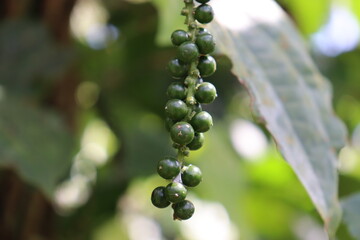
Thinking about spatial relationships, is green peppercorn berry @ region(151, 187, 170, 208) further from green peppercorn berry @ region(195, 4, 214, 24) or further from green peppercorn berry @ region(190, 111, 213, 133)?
green peppercorn berry @ region(195, 4, 214, 24)

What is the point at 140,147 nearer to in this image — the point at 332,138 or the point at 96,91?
the point at 96,91

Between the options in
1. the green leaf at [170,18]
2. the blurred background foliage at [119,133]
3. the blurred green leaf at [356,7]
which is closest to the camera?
the green leaf at [170,18]

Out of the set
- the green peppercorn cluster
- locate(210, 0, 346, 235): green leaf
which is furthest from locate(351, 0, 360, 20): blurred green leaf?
the green peppercorn cluster

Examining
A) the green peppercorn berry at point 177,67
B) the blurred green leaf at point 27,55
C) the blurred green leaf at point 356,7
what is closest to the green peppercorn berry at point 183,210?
the green peppercorn berry at point 177,67

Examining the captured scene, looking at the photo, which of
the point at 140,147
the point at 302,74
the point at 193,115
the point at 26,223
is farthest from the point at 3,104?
the point at 193,115

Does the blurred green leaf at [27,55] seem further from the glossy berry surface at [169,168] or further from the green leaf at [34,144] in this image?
the glossy berry surface at [169,168]
